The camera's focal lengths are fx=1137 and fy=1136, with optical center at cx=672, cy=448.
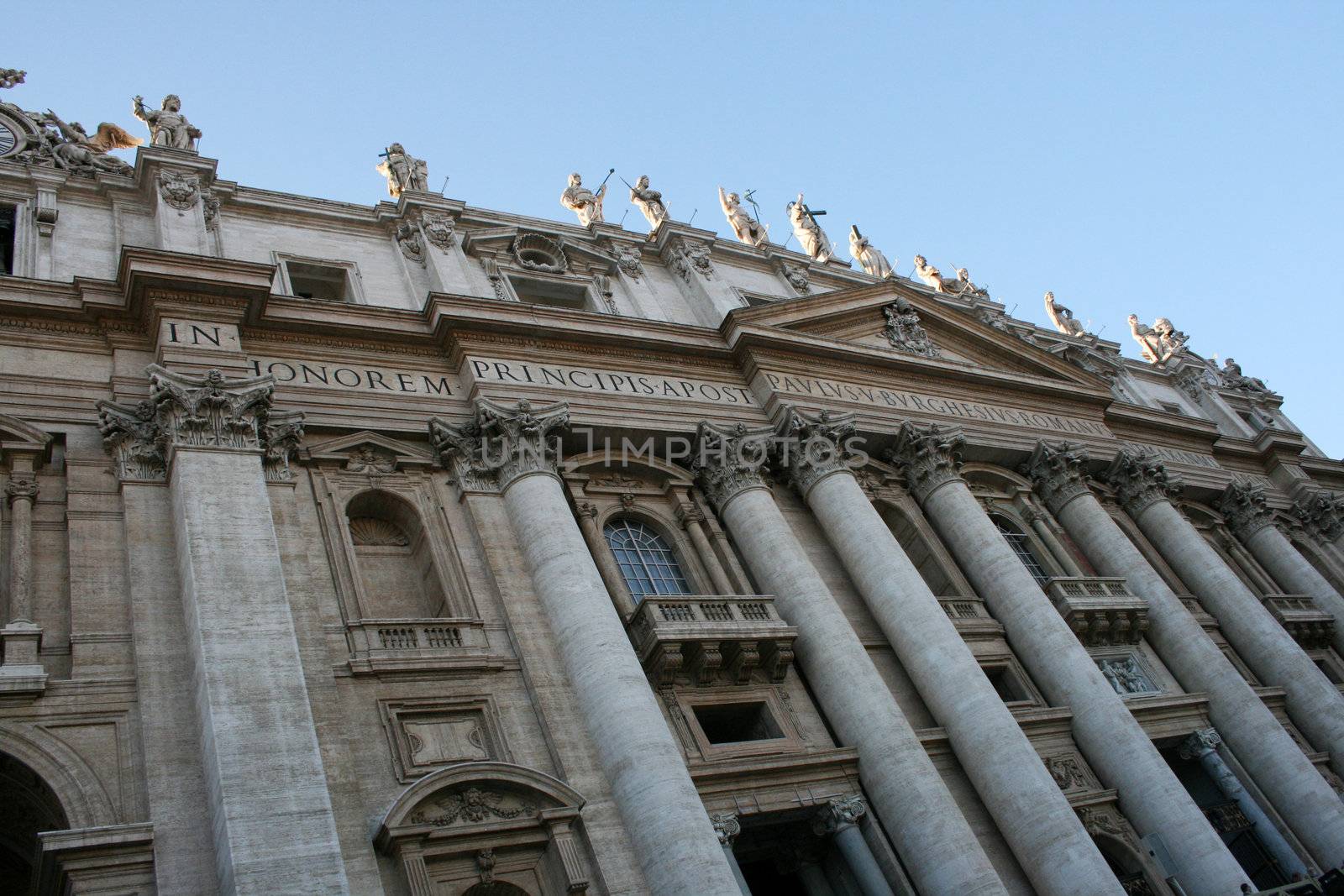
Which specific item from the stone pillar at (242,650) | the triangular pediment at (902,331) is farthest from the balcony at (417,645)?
the triangular pediment at (902,331)

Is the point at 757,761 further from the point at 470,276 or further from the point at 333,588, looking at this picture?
the point at 470,276

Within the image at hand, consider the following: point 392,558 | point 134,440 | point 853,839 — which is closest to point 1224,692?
point 853,839

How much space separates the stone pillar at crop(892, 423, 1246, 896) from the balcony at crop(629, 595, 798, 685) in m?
6.11

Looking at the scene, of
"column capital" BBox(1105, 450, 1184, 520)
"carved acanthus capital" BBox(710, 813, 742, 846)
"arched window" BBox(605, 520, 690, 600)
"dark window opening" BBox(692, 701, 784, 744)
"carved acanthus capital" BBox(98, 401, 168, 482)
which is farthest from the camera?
"column capital" BBox(1105, 450, 1184, 520)

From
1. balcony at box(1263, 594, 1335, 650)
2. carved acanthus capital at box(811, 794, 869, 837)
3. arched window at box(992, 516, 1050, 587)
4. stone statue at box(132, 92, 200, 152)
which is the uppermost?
stone statue at box(132, 92, 200, 152)

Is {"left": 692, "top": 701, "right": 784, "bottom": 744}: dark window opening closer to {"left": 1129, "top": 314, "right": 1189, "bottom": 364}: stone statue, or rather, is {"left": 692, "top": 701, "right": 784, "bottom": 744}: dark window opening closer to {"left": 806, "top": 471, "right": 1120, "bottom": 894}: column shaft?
{"left": 806, "top": 471, "right": 1120, "bottom": 894}: column shaft

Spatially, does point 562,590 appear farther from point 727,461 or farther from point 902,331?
point 902,331

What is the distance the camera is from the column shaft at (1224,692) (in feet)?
78.0

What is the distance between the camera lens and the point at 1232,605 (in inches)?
1139

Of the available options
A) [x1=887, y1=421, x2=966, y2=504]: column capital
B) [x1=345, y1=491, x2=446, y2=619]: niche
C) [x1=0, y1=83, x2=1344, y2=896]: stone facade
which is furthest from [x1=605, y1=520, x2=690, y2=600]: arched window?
[x1=887, y1=421, x2=966, y2=504]: column capital

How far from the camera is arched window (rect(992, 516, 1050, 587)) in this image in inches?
1094

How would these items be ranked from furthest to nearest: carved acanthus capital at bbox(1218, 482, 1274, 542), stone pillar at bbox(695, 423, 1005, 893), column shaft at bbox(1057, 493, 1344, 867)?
carved acanthus capital at bbox(1218, 482, 1274, 542), column shaft at bbox(1057, 493, 1344, 867), stone pillar at bbox(695, 423, 1005, 893)

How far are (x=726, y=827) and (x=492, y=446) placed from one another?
25.5ft

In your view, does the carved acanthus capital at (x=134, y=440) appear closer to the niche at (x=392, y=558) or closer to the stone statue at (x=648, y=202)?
the niche at (x=392, y=558)
